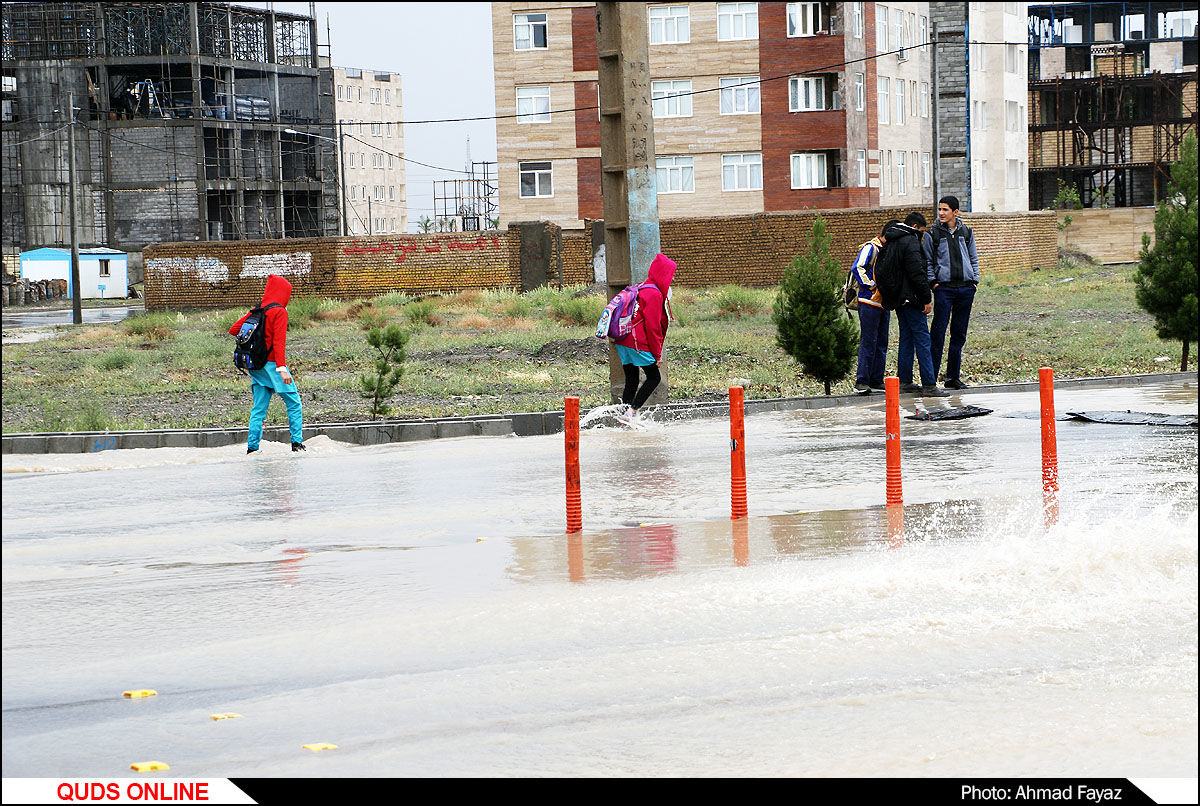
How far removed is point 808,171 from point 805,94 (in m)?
3.01

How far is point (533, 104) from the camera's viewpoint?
6222 cm

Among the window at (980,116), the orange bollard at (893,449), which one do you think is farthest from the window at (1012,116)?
the orange bollard at (893,449)

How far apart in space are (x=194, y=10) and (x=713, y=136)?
124ft

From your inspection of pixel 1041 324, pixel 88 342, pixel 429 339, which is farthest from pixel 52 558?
pixel 88 342

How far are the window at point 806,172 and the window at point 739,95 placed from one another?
2.56 meters

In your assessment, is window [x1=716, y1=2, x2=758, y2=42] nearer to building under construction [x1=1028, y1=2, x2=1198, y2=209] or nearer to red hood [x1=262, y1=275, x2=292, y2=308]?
building under construction [x1=1028, y1=2, x2=1198, y2=209]

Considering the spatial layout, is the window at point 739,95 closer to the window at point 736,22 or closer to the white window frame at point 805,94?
the white window frame at point 805,94

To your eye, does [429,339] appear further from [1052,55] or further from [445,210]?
[445,210]

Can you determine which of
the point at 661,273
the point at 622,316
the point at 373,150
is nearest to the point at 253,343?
the point at 622,316

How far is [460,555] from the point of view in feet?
29.9

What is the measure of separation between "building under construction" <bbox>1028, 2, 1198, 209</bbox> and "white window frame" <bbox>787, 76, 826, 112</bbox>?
25.1 m

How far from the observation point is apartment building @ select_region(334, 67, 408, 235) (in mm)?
153500

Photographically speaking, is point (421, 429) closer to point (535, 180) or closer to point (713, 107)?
point (713, 107)

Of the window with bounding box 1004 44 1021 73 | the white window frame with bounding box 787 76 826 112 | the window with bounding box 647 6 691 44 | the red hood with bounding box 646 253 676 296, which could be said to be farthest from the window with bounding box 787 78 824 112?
the red hood with bounding box 646 253 676 296
